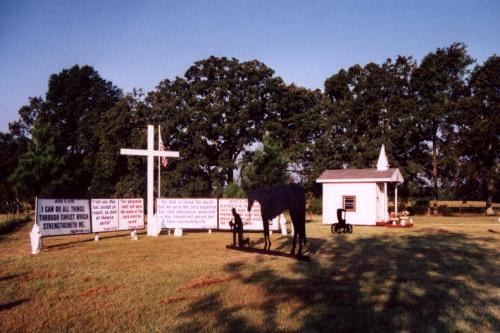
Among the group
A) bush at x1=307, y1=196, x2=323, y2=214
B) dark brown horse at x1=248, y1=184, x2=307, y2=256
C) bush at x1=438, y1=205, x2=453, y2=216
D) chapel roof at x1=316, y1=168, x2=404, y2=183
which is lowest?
bush at x1=438, y1=205, x2=453, y2=216

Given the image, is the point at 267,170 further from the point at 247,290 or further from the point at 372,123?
the point at 247,290

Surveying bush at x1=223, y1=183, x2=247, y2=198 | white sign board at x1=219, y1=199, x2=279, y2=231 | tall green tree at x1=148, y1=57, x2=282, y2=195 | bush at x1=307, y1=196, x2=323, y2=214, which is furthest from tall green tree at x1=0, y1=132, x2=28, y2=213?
white sign board at x1=219, y1=199, x2=279, y2=231

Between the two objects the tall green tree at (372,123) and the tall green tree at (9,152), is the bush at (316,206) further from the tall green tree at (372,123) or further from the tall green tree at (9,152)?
the tall green tree at (9,152)

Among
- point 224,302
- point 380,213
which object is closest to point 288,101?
point 380,213

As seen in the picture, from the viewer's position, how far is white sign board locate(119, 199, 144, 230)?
20.4 metres

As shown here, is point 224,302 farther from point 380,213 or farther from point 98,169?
point 98,169

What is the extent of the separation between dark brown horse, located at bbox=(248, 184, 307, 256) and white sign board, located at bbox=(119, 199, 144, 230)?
8.77 m

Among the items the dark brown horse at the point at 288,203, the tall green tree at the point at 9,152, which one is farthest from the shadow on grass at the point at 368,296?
the tall green tree at the point at 9,152

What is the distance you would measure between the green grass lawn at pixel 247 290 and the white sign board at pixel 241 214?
6.77m

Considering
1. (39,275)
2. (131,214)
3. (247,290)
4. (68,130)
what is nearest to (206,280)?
(247,290)

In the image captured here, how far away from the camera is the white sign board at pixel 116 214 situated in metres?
19.3

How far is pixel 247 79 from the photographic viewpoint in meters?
49.9

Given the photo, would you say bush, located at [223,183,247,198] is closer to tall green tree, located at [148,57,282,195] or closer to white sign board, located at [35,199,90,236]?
tall green tree, located at [148,57,282,195]

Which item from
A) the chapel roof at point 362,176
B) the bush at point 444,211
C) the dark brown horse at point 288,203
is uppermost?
the chapel roof at point 362,176
